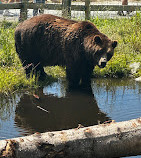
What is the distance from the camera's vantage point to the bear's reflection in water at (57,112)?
20.3 feet

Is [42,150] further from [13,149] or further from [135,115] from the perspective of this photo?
[135,115]

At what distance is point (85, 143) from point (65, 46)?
4289 millimetres

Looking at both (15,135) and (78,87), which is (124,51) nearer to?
(78,87)

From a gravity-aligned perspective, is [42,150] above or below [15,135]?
above

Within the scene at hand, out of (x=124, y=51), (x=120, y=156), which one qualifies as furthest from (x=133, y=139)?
(x=124, y=51)

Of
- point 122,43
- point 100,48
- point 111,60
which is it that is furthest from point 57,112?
point 122,43

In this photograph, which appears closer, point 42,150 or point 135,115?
point 42,150

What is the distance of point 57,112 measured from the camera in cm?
678

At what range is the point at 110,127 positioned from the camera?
4.45 m

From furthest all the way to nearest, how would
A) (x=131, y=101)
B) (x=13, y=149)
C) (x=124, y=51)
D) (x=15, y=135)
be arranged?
(x=124, y=51) < (x=131, y=101) < (x=15, y=135) < (x=13, y=149)

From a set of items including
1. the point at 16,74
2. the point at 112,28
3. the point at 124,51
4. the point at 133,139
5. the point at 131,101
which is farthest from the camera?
the point at 112,28

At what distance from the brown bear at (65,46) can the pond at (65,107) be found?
474mm

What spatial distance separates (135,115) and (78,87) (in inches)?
83.3

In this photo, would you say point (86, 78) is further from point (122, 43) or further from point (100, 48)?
point (122, 43)
